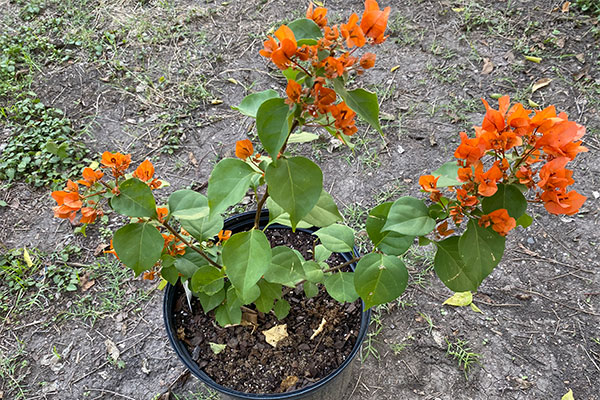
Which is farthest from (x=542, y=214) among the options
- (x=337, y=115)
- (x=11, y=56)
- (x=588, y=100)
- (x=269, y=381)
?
(x=11, y=56)

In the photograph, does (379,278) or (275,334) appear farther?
(275,334)

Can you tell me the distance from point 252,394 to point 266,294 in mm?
340

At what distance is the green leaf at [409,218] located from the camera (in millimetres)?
1142

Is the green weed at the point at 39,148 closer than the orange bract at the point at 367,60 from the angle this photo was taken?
No

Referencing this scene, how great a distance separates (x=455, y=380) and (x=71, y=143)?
2655 millimetres

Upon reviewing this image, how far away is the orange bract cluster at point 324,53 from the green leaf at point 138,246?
52 centimetres

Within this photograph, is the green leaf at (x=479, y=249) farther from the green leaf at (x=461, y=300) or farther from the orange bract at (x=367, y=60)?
the green leaf at (x=461, y=300)

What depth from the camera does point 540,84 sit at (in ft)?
10.2

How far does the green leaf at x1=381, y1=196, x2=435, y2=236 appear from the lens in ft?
3.75

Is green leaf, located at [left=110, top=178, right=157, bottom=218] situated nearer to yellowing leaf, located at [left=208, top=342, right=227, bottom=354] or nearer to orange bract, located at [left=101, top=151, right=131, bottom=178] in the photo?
orange bract, located at [left=101, top=151, right=131, bottom=178]

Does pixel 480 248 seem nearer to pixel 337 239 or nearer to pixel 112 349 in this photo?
pixel 337 239

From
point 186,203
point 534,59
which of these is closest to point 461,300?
point 186,203

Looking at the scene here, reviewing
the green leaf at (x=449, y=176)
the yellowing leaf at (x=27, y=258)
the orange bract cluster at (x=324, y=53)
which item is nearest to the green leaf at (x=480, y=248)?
the green leaf at (x=449, y=176)

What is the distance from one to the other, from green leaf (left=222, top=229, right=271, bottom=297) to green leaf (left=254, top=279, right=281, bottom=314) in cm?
35
